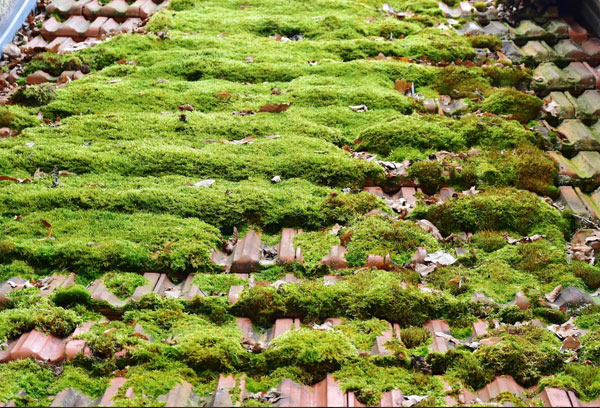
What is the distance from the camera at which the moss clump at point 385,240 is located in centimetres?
365

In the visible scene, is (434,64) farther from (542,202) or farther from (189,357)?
(189,357)

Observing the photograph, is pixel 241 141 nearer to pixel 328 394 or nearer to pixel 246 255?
pixel 246 255

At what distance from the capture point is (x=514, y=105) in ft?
16.9

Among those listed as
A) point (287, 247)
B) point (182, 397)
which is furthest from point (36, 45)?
point (182, 397)

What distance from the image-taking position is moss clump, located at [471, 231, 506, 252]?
3.83 metres

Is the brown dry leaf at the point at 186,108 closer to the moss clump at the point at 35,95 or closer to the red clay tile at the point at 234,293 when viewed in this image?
the moss clump at the point at 35,95

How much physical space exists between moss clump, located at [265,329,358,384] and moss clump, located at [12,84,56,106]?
3269 millimetres

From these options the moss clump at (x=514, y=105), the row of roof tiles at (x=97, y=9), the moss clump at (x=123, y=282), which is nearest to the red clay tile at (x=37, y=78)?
the row of roof tiles at (x=97, y=9)

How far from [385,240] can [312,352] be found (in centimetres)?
109

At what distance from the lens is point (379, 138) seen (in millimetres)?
4777

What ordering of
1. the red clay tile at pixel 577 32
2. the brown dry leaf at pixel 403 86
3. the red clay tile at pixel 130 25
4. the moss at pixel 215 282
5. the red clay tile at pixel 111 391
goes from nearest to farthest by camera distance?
the red clay tile at pixel 111 391 → the moss at pixel 215 282 → the brown dry leaf at pixel 403 86 → the red clay tile at pixel 577 32 → the red clay tile at pixel 130 25

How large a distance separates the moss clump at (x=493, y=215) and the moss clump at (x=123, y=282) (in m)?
1.72

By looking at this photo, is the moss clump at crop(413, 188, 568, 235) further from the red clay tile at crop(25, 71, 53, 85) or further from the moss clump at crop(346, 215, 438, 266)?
the red clay tile at crop(25, 71, 53, 85)

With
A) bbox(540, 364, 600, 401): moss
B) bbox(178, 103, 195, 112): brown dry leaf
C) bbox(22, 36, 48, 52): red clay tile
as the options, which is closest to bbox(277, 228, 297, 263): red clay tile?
bbox(540, 364, 600, 401): moss
